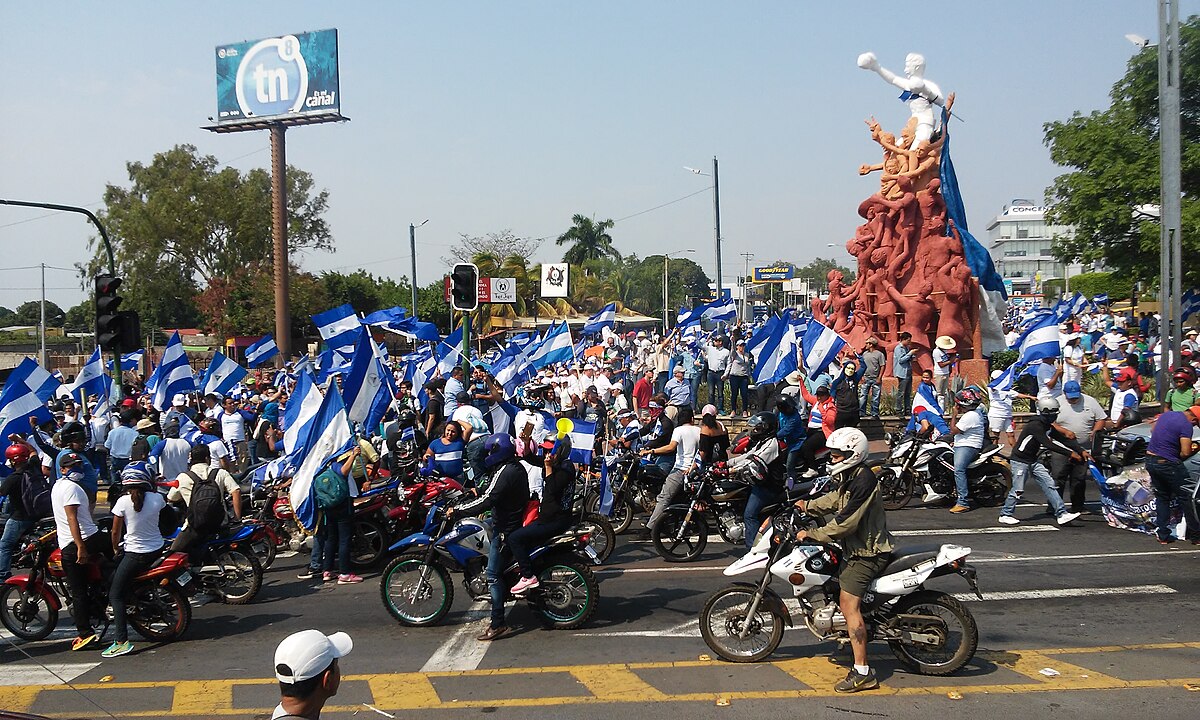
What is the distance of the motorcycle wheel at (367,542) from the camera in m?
10.9

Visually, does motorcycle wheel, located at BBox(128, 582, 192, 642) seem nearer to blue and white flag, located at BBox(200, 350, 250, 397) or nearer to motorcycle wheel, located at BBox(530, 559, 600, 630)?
motorcycle wheel, located at BBox(530, 559, 600, 630)

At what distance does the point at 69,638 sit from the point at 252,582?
64.0 inches

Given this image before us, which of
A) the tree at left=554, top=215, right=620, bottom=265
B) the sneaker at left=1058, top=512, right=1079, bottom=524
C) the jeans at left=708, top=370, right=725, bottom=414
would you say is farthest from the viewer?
the tree at left=554, top=215, right=620, bottom=265

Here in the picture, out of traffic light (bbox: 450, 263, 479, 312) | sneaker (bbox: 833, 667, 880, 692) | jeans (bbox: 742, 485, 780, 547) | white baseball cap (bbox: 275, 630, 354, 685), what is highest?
traffic light (bbox: 450, 263, 479, 312)

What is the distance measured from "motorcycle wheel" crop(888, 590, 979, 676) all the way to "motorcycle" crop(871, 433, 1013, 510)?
6.27 m

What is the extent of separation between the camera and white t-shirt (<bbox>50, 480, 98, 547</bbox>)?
814cm

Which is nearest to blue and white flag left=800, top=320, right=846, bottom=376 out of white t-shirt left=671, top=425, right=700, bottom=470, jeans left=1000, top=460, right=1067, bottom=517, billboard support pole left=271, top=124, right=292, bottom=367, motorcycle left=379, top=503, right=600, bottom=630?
jeans left=1000, top=460, right=1067, bottom=517

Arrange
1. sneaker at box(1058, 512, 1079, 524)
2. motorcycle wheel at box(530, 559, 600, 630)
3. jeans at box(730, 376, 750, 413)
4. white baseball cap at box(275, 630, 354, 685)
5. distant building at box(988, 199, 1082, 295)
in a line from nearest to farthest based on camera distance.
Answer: white baseball cap at box(275, 630, 354, 685) → motorcycle wheel at box(530, 559, 600, 630) → sneaker at box(1058, 512, 1079, 524) → jeans at box(730, 376, 750, 413) → distant building at box(988, 199, 1082, 295)

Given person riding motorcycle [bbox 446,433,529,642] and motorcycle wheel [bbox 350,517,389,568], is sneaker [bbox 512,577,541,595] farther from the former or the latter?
motorcycle wheel [bbox 350,517,389,568]

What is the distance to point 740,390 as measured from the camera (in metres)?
19.9

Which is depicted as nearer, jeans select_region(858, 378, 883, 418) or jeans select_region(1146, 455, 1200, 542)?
jeans select_region(1146, 455, 1200, 542)

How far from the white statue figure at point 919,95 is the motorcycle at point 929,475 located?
12.8 metres

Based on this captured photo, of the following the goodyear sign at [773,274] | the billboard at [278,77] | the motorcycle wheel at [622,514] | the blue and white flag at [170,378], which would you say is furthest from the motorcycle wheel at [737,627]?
the goodyear sign at [773,274]

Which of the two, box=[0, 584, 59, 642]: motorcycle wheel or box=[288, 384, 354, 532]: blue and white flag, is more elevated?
box=[288, 384, 354, 532]: blue and white flag
